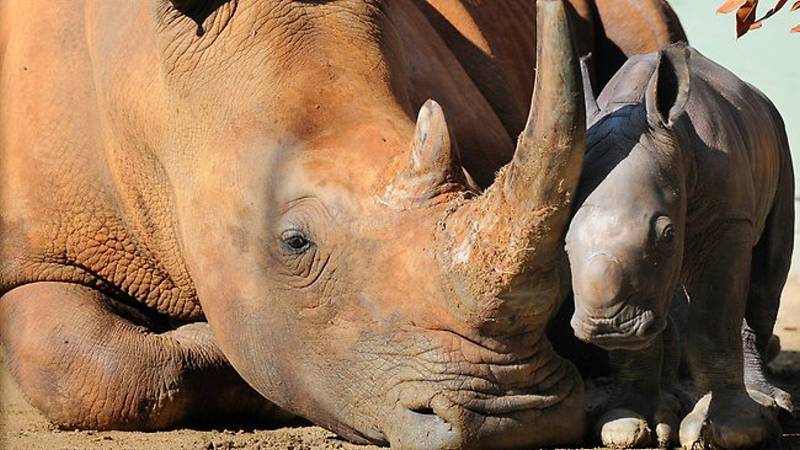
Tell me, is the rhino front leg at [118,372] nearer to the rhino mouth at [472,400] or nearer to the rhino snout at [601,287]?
the rhino mouth at [472,400]

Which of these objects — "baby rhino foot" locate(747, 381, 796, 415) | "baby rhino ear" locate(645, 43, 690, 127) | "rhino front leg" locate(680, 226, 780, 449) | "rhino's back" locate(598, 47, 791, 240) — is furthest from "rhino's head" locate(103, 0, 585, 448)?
"baby rhino foot" locate(747, 381, 796, 415)

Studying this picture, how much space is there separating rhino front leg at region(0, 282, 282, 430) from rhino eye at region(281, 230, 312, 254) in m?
0.92

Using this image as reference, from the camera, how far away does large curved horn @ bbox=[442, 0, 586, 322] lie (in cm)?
410

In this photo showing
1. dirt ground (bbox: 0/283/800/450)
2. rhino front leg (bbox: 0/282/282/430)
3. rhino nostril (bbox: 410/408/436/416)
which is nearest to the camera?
rhino nostril (bbox: 410/408/436/416)

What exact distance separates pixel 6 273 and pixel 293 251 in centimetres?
163

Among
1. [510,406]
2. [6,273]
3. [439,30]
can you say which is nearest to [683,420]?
[510,406]

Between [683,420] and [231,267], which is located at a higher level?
[231,267]

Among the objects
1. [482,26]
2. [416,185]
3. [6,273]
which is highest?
[416,185]

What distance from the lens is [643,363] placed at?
4992 mm

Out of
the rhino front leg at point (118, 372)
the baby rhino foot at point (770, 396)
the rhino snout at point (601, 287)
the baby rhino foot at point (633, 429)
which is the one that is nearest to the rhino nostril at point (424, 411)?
the baby rhino foot at point (633, 429)

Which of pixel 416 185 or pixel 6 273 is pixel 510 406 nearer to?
pixel 416 185

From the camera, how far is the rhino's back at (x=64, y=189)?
590 centimetres

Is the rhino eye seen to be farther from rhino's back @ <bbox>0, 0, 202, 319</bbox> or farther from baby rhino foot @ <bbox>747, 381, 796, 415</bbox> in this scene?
baby rhino foot @ <bbox>747, 381, 796, 415</bbox>

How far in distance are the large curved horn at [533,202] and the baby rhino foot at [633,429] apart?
53 centimetres
